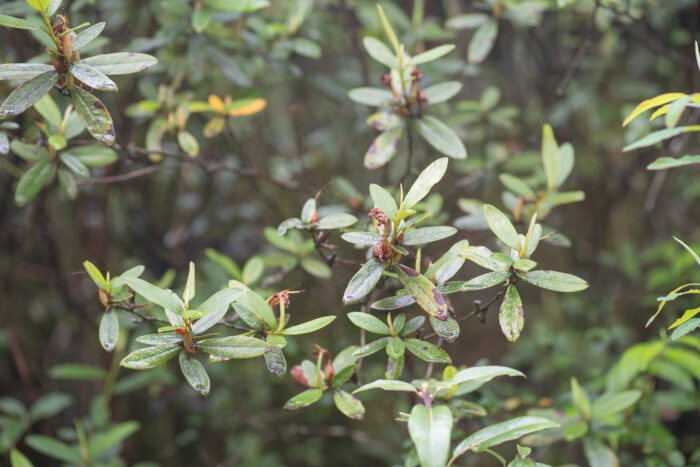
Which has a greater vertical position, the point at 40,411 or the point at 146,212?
the point at 146,212

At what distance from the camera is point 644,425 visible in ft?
3.43

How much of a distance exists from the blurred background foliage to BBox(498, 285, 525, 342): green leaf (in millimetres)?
390

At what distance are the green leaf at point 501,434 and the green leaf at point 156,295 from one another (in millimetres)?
367

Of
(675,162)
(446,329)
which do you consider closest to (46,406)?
(446,329)

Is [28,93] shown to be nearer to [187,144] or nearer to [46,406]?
[187,144]

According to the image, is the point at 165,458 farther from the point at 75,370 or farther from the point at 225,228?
the point at 225,228

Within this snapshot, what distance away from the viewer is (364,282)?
0.64 meters

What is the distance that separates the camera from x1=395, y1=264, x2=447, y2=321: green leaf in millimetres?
625

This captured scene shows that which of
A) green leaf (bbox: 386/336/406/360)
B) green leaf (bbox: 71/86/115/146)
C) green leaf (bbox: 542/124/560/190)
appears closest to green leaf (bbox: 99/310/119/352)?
green leaf (bbox: 71/86/115/146)

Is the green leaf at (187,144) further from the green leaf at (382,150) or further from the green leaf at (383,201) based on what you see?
the green leaf at (383,201)

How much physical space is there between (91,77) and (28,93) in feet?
0.27

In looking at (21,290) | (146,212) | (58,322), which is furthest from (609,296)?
(21,290)

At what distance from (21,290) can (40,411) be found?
23.7 inches

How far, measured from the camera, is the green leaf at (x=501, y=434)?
61 centimetres
